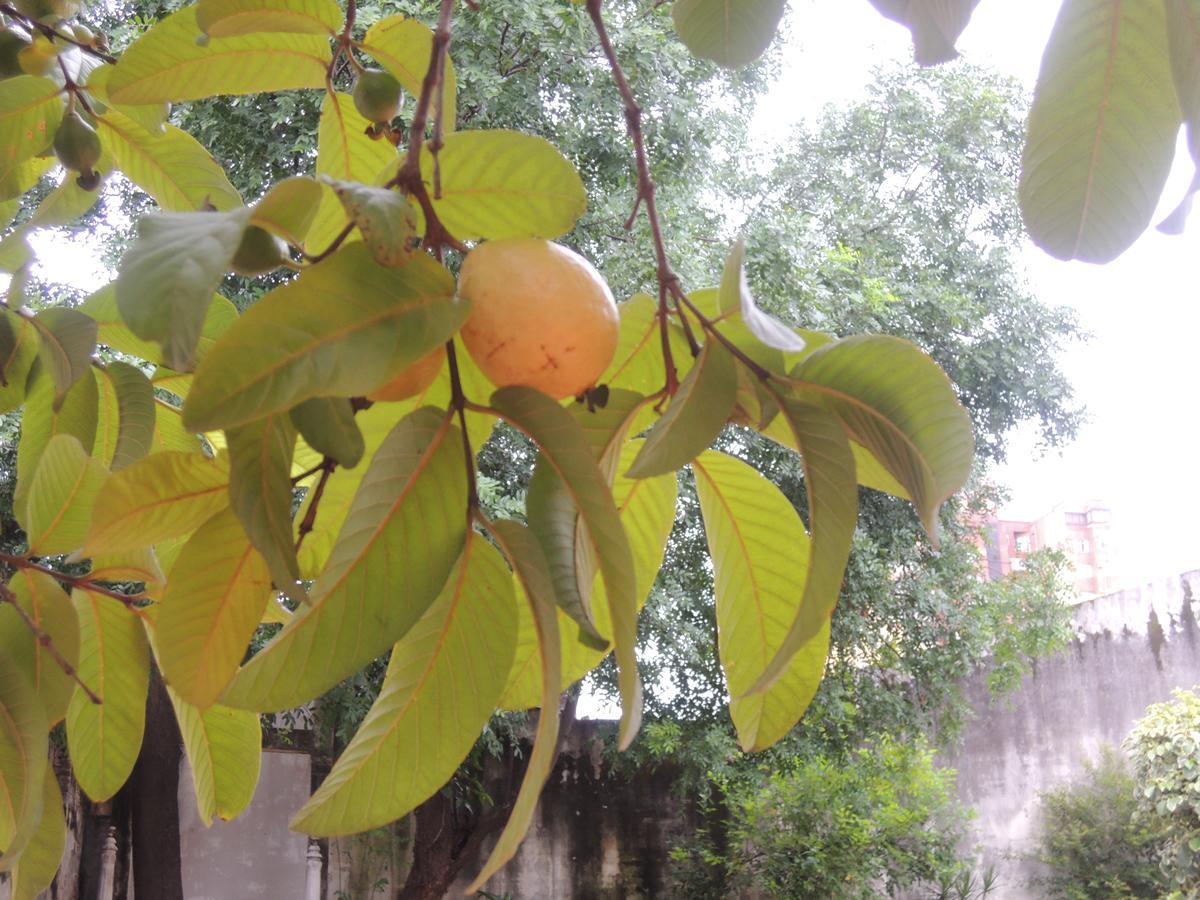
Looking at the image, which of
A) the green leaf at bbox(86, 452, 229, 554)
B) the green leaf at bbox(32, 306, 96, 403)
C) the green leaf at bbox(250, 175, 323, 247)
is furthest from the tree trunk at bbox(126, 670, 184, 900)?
the green leaf at bbox(250, 175, 323, 247)

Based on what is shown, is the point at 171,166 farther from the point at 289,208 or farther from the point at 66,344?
the point at 289,208

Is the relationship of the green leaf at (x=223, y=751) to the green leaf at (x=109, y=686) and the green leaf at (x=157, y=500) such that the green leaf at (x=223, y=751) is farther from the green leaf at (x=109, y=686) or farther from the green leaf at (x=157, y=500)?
the green leaf at (x=157, y=500)

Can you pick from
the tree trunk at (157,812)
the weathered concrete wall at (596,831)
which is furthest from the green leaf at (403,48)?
the weathered concrete wall at (596,831)

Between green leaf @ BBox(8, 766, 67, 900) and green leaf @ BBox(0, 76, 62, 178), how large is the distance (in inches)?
11.5

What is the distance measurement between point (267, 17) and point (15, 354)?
0.76ft

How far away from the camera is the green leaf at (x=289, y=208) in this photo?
29 centimetres

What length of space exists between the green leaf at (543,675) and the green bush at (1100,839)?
541cm

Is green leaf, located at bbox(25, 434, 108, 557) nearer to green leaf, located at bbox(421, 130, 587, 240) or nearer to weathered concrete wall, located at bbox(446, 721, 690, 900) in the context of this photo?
green leaf, located at bbox(421, 130, 587, 240)

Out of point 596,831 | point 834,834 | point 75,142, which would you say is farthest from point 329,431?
point 596,831

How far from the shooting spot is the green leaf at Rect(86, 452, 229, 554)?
0.36 metres

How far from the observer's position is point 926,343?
516 centimetres

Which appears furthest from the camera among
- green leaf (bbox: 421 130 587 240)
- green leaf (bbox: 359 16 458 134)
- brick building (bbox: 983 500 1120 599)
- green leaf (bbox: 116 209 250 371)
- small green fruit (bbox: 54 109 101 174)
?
brick building (bbox: 983 500 1120 599)

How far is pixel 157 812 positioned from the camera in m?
3.99

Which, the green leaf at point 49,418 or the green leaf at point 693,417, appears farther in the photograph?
the green leaf at point 49,418
